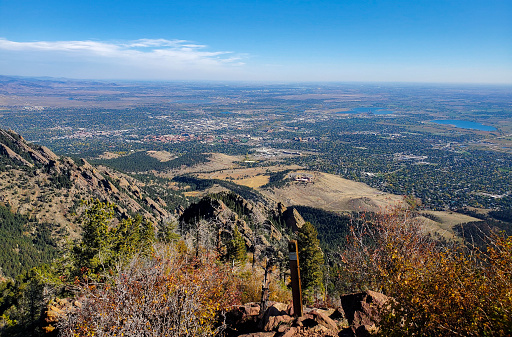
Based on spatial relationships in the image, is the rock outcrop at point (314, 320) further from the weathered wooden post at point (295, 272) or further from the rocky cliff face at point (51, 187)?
the rocky cliff face at point (51, 187)

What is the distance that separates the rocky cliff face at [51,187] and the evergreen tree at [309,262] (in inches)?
1720

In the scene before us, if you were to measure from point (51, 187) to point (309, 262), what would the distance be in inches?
2517

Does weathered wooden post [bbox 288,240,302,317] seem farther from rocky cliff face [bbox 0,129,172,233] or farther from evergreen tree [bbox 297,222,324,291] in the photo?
rocky cliff face [bbox 0,129,172,233]

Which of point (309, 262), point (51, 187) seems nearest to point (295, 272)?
point (309, 262)

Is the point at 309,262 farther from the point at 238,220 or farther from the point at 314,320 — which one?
the point at 314,320

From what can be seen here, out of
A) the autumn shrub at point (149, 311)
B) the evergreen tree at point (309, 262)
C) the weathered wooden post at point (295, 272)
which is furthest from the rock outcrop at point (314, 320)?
the evergreen tree at point (309, 262)

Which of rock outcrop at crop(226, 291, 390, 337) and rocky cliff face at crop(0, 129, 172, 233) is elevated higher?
rock outcrop at crop(226, 291, 390, 337)

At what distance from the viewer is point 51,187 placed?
6869cm

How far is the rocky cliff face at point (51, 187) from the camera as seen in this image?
2458 inches

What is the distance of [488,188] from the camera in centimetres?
16312

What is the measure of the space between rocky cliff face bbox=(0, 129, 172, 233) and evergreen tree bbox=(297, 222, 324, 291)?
143ft

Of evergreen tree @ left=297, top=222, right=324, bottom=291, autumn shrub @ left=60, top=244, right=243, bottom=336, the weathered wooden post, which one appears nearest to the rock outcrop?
the weathered wooden post

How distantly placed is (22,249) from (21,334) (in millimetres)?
39988

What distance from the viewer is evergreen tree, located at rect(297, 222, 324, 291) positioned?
36.8 metres
